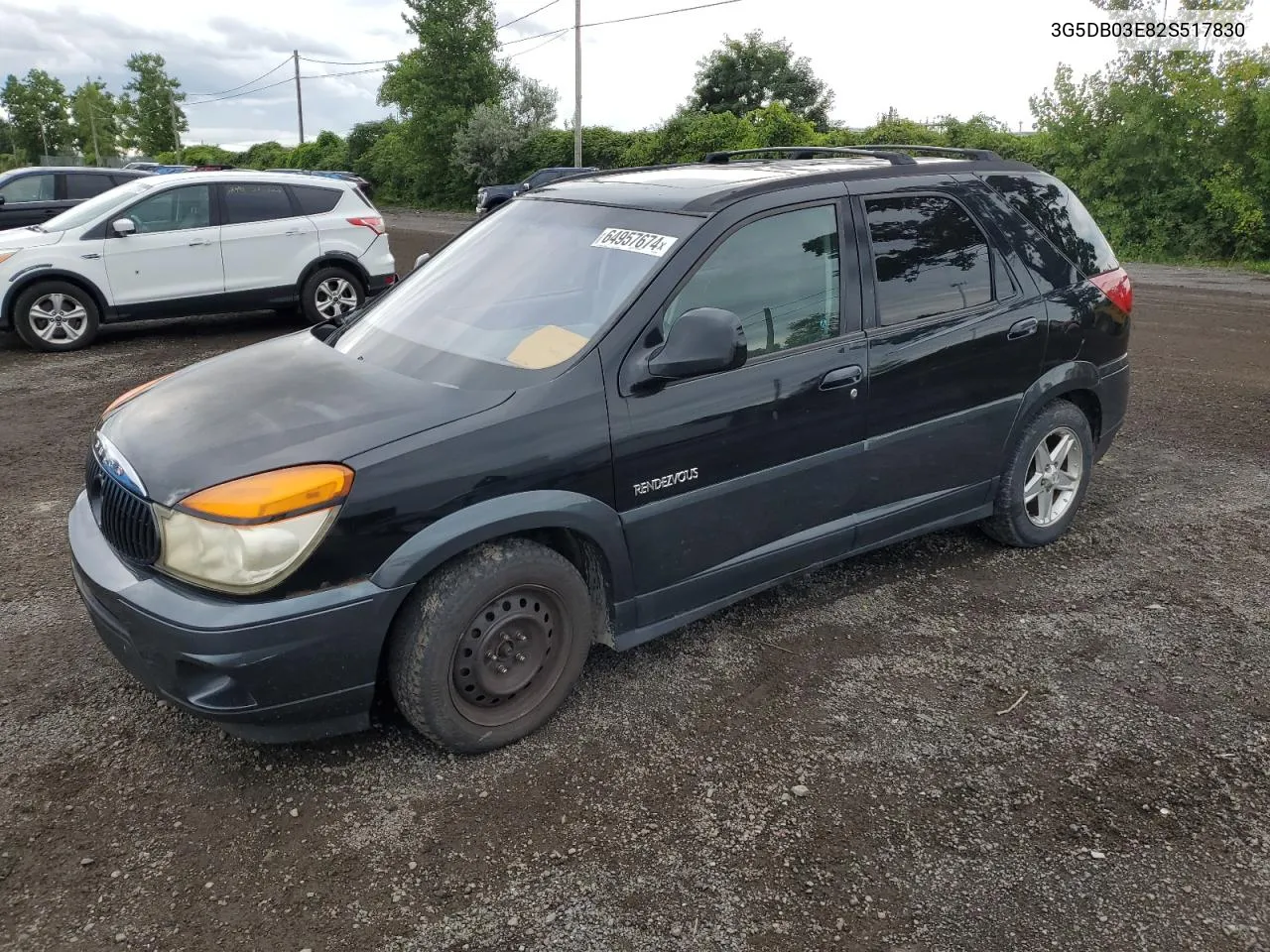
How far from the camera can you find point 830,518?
157 inches

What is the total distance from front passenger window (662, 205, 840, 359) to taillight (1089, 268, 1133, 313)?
1.74 m

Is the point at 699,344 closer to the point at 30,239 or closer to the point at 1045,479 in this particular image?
the point at 1045,479

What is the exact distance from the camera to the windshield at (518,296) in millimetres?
3430

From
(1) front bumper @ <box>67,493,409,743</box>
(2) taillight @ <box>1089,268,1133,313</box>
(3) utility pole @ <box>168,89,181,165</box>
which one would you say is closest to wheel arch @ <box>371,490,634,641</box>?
(1) front bumper @ <box>67,493,409,743</box>

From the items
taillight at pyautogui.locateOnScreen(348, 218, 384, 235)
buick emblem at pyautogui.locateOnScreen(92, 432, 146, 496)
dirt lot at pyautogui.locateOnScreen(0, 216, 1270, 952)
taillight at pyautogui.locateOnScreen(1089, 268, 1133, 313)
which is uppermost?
taillight at pyautogui.locateOnScreen(348, 218, 384, 235)

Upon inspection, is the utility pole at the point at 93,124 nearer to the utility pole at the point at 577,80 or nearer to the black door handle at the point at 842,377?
the utility pole at the point at 577,80

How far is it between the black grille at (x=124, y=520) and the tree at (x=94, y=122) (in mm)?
113164

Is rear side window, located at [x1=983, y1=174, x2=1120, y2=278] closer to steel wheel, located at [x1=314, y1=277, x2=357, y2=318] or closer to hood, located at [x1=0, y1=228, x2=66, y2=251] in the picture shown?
steel wheel, located at [x1=314, y1=277, x2=357, y2=318]

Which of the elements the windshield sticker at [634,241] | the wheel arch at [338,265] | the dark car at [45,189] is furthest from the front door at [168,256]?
the windshield sticker at [634,241]

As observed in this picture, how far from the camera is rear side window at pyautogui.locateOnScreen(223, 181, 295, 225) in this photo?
399 inches

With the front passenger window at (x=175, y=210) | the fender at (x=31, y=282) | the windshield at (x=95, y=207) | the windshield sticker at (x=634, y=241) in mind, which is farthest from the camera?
the front passenger window at (x=175, y=210)

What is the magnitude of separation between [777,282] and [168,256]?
8.08 metres

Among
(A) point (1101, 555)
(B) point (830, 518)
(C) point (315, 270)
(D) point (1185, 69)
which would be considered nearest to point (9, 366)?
(C) point (315, 270)

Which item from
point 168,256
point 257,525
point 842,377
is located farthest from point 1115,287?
point 168,256
